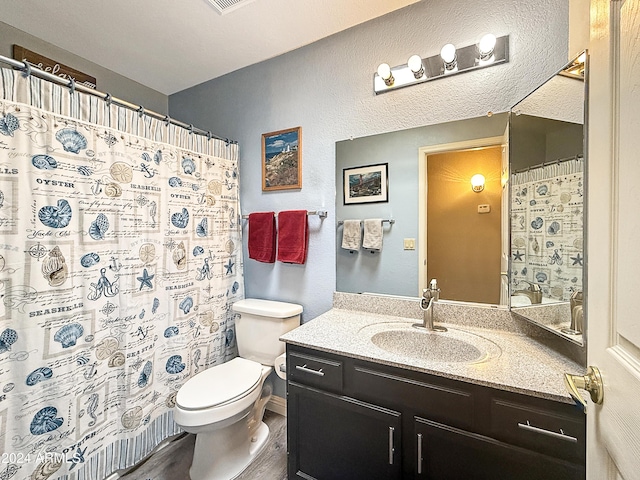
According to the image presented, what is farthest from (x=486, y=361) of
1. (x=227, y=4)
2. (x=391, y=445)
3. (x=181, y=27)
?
(x=181, y=27)

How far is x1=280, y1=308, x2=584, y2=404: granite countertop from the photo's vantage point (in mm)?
906

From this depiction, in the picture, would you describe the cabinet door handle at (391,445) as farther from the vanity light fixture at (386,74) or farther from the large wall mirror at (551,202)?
the vanity light fixture at (386,74)

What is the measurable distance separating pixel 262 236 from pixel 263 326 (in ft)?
2.00

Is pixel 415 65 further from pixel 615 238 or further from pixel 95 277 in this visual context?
pixel 95 277

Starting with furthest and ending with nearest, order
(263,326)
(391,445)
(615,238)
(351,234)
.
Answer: (263,326) → (351,234) → (391,445) → (615,238)

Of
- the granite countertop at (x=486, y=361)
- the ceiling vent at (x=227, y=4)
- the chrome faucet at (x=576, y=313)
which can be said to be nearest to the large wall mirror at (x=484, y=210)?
the chrome faucet at (x=576, y=313)

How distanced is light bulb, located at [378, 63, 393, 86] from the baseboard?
7.05 feet

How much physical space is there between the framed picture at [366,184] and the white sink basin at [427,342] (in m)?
0.72

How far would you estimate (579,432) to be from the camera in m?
0.83

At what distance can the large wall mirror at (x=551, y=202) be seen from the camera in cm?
103

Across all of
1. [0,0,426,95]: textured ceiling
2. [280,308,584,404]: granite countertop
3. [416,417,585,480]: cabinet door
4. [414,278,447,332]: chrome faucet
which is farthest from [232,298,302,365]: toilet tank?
[0,0,426,95]: textured ceiling

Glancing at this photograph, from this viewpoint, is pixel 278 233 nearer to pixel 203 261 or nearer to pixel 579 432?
pixel 203 261

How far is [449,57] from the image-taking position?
1380 mm

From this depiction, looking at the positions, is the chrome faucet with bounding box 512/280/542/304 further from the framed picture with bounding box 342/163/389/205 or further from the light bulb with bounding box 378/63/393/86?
the light bulb with bounding box 378/63/393/86
